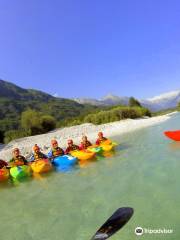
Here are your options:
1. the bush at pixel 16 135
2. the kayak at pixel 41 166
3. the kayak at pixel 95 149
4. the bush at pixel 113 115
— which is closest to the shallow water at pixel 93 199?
the kayak at pixel 41 166

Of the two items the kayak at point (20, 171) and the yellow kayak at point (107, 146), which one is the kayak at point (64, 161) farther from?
the yellow kayak at point (107, 146)

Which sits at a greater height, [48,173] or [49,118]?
[49,118]

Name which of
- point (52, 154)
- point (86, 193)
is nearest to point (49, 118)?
point (52, 154)

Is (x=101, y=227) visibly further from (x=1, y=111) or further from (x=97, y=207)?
(x=1, y=111)

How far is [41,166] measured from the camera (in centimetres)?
1232

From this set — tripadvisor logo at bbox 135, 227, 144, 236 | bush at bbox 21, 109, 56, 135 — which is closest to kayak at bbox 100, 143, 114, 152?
tripadvisor logo at bbox 135, 227, 144, 236

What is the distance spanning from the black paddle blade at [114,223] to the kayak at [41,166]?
622 centimetres

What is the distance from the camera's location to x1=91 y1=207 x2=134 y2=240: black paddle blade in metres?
5.58

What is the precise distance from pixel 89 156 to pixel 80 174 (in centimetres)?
221

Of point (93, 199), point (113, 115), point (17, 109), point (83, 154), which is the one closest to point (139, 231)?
point (93, 199)

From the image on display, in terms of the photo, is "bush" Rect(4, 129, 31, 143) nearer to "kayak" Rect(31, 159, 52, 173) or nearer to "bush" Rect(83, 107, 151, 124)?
"bush" Rect(83, 107, 151, 124)

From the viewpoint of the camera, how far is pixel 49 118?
38625 millimetres

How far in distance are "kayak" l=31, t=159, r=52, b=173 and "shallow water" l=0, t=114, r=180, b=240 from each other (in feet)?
1.33

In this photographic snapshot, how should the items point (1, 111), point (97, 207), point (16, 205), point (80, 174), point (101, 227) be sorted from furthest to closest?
point (1, 111), point (80, 174), point (16, 205), point (97, 207), point (101, 227)
